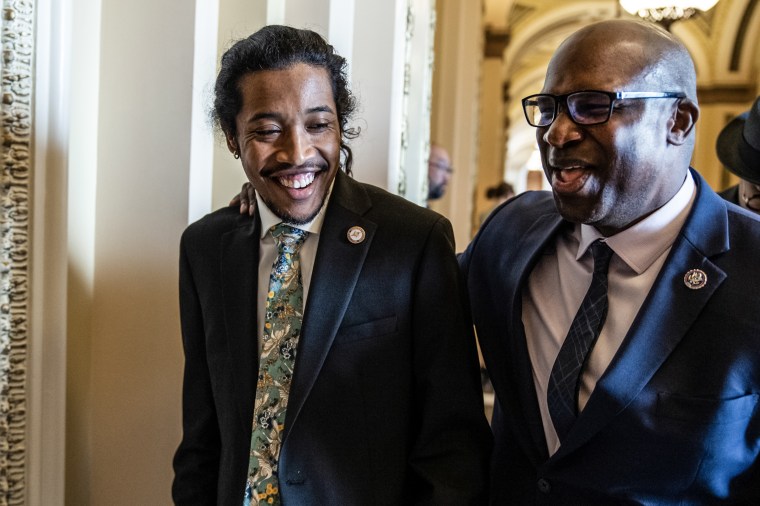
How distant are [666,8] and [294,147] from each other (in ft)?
25.1

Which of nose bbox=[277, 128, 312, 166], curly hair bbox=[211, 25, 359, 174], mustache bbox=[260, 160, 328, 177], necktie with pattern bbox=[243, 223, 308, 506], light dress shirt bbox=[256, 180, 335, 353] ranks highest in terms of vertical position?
curly hair bbox=[211, 25, 359, 174]

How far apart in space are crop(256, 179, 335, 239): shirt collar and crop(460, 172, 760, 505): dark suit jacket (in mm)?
677

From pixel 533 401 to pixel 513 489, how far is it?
235 mm

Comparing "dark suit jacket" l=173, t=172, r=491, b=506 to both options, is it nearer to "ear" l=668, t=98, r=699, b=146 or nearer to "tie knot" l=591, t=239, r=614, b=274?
"tie knot" l=591, t=239, r=614, b=274

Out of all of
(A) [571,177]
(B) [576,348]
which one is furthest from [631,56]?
(B) [576,348]

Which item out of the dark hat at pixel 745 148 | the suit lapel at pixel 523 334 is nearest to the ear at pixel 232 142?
the suit lapel at pixel 523 334

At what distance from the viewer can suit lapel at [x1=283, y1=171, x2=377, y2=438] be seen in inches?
70.4

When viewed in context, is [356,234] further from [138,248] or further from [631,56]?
[138,248]

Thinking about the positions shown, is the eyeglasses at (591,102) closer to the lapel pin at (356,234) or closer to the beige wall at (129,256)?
the lapel pin at (356,234)

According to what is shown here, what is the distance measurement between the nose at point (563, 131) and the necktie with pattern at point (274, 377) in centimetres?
64

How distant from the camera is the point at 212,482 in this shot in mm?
2062

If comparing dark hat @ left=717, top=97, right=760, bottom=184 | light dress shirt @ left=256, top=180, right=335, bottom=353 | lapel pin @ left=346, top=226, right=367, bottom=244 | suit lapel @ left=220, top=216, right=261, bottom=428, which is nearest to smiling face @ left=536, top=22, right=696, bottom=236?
lapel pin @ left=346, top=226, right=367, bottom=244

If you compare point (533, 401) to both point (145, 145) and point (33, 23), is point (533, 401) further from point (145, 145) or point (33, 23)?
point (33, 23)

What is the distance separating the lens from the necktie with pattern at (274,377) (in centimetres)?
184
